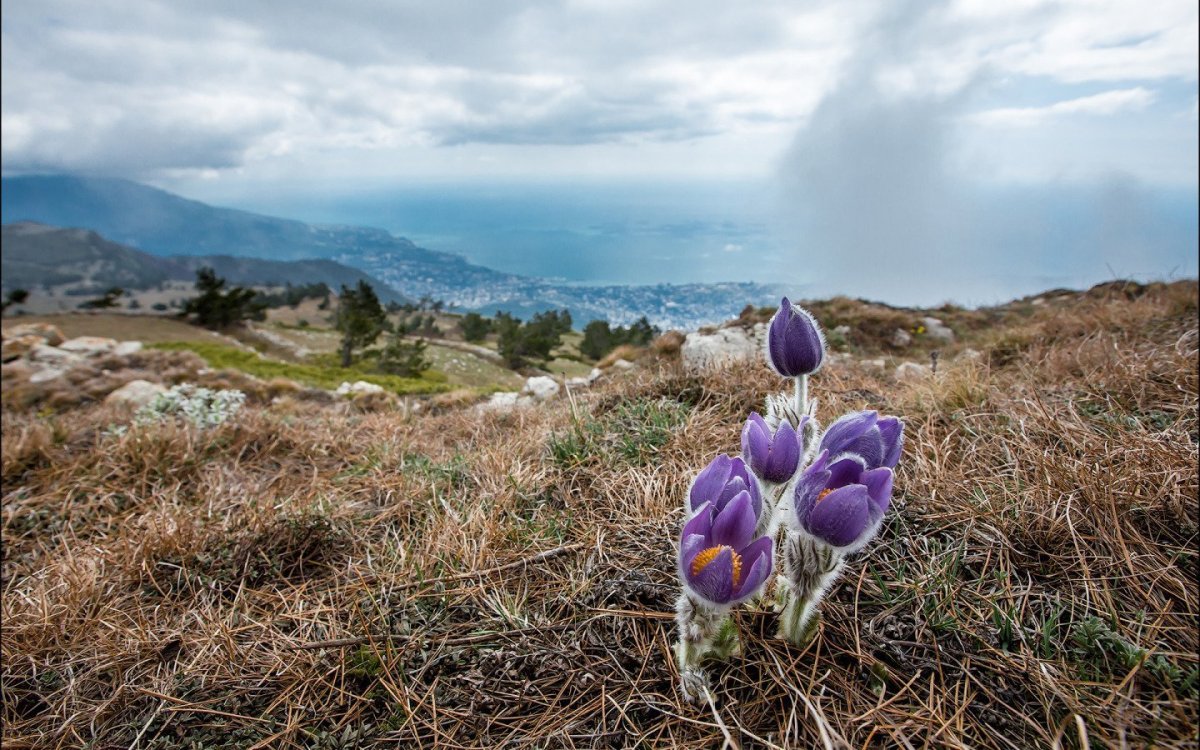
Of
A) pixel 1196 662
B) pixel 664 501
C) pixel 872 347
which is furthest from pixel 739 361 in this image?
pixel 872 347

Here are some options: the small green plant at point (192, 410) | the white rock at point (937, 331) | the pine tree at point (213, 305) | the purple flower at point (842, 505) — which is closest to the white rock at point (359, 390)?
the small green plant at point (192, 410)

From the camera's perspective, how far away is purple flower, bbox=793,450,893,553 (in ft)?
3.60

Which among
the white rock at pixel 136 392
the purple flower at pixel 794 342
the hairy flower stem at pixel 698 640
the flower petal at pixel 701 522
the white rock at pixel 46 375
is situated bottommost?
the white rock at pixel 46 375

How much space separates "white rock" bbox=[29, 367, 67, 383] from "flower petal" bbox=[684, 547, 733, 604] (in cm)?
1139

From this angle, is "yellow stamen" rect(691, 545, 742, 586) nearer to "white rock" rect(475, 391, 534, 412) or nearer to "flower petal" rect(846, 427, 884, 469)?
"flower petal" rect(846, 427, 884, 469)

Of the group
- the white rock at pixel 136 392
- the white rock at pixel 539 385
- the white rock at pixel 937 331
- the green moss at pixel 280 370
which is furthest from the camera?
the green moss at pixel 280 370

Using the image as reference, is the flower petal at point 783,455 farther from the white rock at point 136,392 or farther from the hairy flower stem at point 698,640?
the white rock at point 136,392

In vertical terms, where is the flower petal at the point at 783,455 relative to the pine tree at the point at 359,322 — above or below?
above

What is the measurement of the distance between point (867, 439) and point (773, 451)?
0.21 meters

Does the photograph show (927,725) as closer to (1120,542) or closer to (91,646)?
(1120,542)

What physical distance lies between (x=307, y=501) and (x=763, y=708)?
88.2 inches

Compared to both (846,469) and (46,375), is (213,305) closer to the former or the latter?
(46,375)

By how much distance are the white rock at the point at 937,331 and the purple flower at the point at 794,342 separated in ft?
30.7

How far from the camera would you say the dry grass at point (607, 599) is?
128 cm
